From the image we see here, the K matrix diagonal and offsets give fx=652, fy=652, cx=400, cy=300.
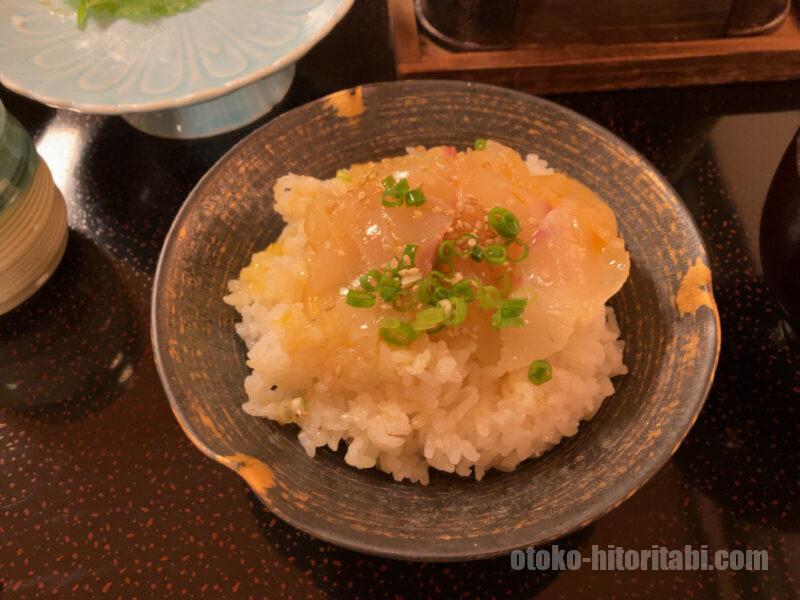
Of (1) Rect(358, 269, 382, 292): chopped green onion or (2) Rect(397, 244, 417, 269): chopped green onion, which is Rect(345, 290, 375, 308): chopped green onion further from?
(2) Rect(397, 244, 417, 269): chopped green onion

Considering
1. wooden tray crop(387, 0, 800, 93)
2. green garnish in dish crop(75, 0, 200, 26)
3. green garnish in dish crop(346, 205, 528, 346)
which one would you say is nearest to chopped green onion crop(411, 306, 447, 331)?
green garnish in dish crop(346, 205, 528, 346)

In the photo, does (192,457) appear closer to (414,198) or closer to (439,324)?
(439,324)

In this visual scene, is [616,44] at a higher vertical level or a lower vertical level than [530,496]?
higher

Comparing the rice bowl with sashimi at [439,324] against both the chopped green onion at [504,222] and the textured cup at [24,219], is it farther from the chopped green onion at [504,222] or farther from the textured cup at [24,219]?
the textured cup at [24,219]

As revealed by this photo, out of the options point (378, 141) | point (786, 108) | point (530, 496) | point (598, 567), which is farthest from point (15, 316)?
point (786, 108)

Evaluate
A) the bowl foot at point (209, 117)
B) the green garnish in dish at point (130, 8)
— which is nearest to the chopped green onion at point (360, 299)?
the bowl foot at point (209, 117)

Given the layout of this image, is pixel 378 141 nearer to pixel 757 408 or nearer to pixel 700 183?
pixel 700 183
